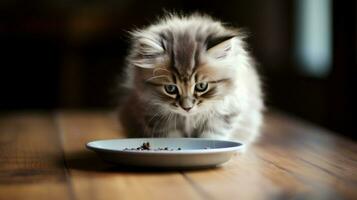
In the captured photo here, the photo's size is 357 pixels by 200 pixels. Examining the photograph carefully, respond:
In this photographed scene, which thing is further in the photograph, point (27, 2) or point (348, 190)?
point (27, 2)

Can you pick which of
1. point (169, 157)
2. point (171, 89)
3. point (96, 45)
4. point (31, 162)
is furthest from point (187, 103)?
point (96, 45)

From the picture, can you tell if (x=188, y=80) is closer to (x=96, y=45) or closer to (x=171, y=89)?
(x=171, y=89)

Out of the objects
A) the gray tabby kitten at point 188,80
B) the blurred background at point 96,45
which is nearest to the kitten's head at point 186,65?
the gray tabby kitten at point 188,80

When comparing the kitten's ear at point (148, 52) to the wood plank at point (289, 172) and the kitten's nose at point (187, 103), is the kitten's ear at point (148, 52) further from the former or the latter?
the wood plank at point (289, 172)

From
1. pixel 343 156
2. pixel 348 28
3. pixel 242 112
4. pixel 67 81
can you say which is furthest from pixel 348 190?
pixel 67 81

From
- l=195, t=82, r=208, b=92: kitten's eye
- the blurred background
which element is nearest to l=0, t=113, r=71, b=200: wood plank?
l=195, t=82, r=208, b=92: kitten's eye

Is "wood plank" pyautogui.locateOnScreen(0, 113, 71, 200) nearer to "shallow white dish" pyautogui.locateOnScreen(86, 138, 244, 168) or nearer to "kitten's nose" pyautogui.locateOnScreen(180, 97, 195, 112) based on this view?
"shallow white dish" pyautogui.locateOnScreen(86, 138, 244, 168)

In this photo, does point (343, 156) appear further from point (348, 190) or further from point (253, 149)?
point (348, 190)
